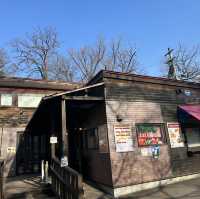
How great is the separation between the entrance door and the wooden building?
2.82 metres

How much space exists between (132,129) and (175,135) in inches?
Answer: 89.2

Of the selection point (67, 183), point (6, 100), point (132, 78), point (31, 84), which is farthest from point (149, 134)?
point (6, 100)

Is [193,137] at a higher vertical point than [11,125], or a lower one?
lower

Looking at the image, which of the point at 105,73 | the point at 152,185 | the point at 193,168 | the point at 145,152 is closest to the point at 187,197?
the point at 152,185

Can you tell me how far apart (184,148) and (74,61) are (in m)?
26.7

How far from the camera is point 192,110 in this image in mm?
10359

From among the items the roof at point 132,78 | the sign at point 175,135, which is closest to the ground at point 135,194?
the sign at point 175,135

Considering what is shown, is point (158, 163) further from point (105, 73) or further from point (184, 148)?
point (105, 73)

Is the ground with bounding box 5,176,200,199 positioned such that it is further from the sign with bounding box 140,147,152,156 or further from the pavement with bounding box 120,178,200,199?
the sign with bounding box 140,147,152,156

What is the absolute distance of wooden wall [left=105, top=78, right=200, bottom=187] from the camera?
331 inches

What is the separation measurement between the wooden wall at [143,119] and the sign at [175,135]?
0.20m

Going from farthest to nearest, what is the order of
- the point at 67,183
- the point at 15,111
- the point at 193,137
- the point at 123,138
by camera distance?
the point at 15,111 → the point at 193,137 → the point at 123,138 → the point at 67,183

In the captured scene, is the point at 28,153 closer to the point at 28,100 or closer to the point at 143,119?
the point at 28,100

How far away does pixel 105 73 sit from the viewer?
9086 millimetres
